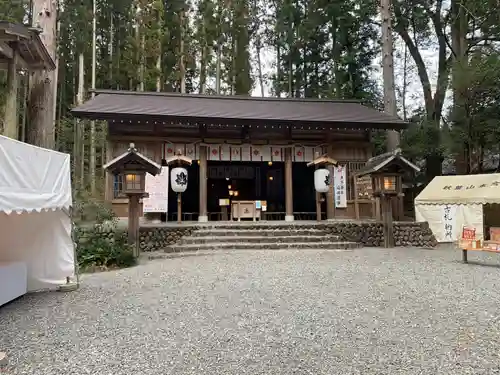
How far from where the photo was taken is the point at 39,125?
235 inches

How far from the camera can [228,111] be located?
10609 mm

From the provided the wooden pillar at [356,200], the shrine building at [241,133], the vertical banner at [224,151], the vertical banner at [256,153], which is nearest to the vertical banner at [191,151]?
the shrine building at [241,133]

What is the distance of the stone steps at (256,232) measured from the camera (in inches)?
332

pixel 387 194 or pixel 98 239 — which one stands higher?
pixel 387 194

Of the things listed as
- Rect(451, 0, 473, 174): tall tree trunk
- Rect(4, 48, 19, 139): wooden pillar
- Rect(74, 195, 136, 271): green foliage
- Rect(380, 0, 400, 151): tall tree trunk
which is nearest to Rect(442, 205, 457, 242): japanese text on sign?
Rect(380, 0, 400, 151): tall tree trunk

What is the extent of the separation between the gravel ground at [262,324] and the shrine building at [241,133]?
497cm

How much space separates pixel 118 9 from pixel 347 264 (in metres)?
16.4

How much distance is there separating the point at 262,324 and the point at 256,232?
5.41m

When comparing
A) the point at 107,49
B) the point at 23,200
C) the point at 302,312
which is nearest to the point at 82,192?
the point at 23,200

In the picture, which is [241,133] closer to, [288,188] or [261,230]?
[288,188]

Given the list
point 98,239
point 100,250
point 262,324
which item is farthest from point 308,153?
point 262,324

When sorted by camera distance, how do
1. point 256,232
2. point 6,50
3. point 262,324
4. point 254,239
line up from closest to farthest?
1. point 262,324
2. point 6,50
3. point 254,239
4. point 256,232

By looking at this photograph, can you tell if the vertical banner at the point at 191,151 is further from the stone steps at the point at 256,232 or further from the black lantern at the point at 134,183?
the black lantern at the point at 134,183

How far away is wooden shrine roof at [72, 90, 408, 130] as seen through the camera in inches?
375
